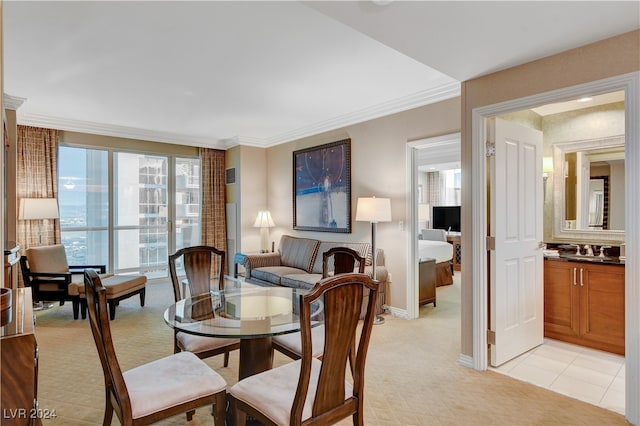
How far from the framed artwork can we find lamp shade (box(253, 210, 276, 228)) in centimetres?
56

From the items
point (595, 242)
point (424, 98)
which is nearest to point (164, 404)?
point (424, 98)

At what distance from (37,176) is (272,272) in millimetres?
3606

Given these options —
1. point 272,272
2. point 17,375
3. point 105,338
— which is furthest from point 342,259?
point 17,375

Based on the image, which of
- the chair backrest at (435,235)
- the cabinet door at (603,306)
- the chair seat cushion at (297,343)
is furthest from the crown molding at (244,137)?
the chair backrest at (435,235)

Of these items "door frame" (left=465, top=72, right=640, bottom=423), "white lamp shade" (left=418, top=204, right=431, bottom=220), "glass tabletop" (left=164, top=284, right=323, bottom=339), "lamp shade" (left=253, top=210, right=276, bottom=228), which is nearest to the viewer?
"glass tabletop" (left=164, top=284, right=323, bottom=339)

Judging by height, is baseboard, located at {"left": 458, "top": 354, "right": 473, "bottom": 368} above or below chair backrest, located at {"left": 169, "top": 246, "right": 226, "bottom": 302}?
below

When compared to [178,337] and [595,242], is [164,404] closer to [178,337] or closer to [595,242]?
[178,337]

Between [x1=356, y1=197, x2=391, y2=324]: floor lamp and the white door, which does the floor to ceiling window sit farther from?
the white door

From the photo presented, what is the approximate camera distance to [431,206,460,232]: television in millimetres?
8789

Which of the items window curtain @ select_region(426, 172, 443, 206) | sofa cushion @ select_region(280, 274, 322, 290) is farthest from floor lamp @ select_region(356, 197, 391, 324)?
window curtain @ select_region(426, 172, 443, 206)

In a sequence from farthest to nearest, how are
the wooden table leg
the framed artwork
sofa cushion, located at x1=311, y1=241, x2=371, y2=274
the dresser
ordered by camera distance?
1. the framed artwork
2. sofa cushion, located at x1=311, y1=241, x2=371, y2=274
3. the wooden table leg
4. the dresser

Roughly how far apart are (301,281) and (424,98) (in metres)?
2.56

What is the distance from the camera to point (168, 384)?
1.70m

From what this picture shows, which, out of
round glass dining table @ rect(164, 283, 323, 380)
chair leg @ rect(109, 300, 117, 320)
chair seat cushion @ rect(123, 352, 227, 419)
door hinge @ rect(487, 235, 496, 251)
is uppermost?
Result: door hinge @ rect(487, 235, 496, 251)
